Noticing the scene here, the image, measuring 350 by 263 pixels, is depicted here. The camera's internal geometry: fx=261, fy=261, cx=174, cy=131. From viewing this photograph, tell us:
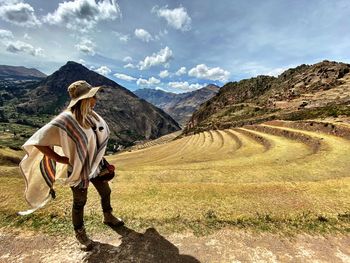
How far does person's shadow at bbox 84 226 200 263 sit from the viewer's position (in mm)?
6539

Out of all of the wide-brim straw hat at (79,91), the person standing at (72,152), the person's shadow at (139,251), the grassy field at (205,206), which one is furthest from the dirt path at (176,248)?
the wide-brim straw hat at (79,91)

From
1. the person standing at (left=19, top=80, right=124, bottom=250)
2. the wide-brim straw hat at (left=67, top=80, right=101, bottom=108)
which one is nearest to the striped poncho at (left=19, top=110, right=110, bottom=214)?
the person standing at (left=19, top=80, right=124, bottom=250)

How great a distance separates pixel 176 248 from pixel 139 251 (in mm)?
992

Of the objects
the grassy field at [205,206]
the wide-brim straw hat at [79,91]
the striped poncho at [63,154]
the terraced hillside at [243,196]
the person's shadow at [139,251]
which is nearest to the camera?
the striped poncho at [63,154]

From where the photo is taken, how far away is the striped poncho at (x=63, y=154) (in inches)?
232

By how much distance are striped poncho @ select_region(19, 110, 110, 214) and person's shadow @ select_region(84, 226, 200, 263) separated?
Result: 6.06 ft

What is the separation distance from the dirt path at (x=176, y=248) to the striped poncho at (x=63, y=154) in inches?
54.2

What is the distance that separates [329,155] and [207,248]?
59.0 ft

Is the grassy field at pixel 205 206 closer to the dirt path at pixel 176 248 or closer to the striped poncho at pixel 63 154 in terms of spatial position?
the dirt path at pixel 176 248

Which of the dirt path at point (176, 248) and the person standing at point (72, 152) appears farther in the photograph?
the dirt path at point (176, 248)

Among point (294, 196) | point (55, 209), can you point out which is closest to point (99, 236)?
point (55, 209)

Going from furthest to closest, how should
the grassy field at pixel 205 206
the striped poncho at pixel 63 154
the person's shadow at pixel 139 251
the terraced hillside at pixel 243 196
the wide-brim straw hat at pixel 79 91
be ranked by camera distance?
1. the terraced hillside at pixel 243 196
2. the grassy field at pixel 205 206
3. the person's shadow at pixel 139 251
4. the wide-brim straw hat at pixel 79 91
5. the striped poncho at pixel 63 154

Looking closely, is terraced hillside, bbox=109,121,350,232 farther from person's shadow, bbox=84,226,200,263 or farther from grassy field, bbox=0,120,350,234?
person's shadow, bbox=84,226,200,263

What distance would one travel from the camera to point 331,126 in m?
33.2
